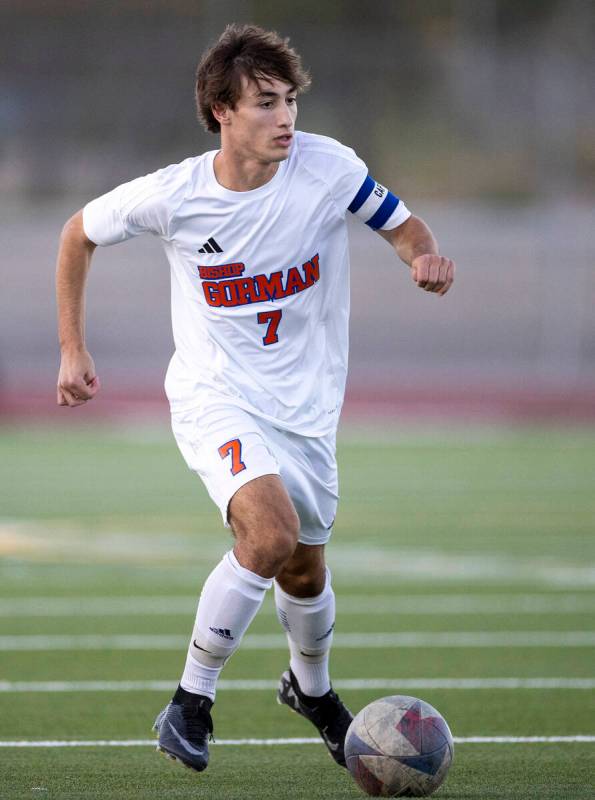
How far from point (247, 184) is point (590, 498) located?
37.8 feet

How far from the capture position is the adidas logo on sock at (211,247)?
549 centimetres

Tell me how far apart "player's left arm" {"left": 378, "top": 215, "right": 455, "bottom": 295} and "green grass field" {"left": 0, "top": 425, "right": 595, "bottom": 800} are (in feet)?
5.69

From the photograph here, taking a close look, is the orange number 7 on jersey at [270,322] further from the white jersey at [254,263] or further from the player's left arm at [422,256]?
the player's left arm at [422,256]

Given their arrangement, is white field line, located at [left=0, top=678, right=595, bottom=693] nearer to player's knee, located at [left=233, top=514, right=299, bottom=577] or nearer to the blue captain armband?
player's knee, located at [left=233, top=514, right=299, bottom=577]

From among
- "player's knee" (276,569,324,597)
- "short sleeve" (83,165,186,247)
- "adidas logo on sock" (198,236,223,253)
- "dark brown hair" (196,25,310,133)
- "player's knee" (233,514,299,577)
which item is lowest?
"player's knee" (276,569,324,597)

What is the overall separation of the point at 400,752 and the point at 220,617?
754 millimetres

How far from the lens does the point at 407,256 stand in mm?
5539

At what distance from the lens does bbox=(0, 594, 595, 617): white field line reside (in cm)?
954

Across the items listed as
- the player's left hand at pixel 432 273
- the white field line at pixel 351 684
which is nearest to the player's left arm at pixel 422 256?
the player's left hand at pixel 432 273

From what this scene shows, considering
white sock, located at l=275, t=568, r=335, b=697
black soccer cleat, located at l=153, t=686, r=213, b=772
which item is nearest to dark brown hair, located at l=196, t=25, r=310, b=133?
white sock, located at l=275, t=568, r=335, b=697

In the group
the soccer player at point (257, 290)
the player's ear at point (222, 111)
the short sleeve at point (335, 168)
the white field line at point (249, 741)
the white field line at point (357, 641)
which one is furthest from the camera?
the white field line at point (357, 641)

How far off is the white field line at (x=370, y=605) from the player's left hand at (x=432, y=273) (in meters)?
4.51

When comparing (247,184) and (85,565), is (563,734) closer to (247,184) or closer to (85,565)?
(247,184)

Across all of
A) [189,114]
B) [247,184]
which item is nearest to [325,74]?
[189,114]
